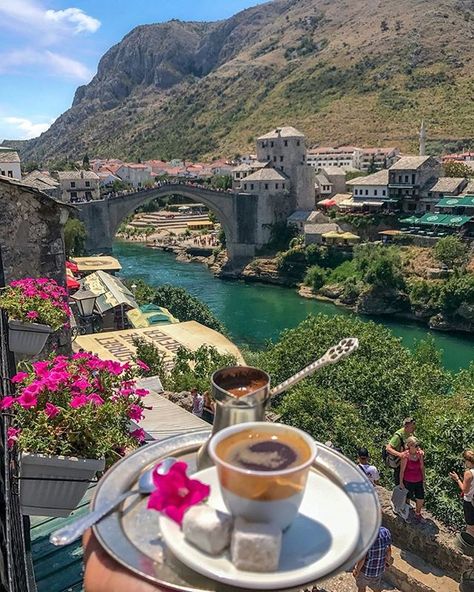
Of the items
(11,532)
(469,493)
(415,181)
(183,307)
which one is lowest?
(183,307)

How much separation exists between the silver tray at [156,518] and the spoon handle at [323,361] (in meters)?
0.29

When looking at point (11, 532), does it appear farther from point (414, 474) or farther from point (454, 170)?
point (454, 170)

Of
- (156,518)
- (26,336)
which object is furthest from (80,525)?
(26,336)

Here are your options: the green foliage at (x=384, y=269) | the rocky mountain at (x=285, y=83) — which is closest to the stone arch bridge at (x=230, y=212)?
the green foliage at (x=384, y=269)

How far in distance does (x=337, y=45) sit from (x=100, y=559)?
121677 millimetres

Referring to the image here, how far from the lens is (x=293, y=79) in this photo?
348 feet

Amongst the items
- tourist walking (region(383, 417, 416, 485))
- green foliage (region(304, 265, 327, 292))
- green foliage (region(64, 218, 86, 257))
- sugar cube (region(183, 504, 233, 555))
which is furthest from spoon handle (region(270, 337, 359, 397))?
green foliage (region(304, 265, 327, 292))

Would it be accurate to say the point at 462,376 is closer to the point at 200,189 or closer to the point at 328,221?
the point at 328,221

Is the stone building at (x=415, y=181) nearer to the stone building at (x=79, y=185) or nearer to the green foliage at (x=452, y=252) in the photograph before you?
the green foliage at (x=452, y=252)

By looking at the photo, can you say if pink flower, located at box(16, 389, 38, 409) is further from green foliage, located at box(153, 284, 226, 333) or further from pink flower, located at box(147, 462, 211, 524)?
green foliage, located at box(153, 284, 226, 333)

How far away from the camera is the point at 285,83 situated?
106 m

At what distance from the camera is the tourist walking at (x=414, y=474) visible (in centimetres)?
528

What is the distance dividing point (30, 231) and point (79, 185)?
55524 mm

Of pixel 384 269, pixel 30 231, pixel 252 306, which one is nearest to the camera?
pixel 30 231
